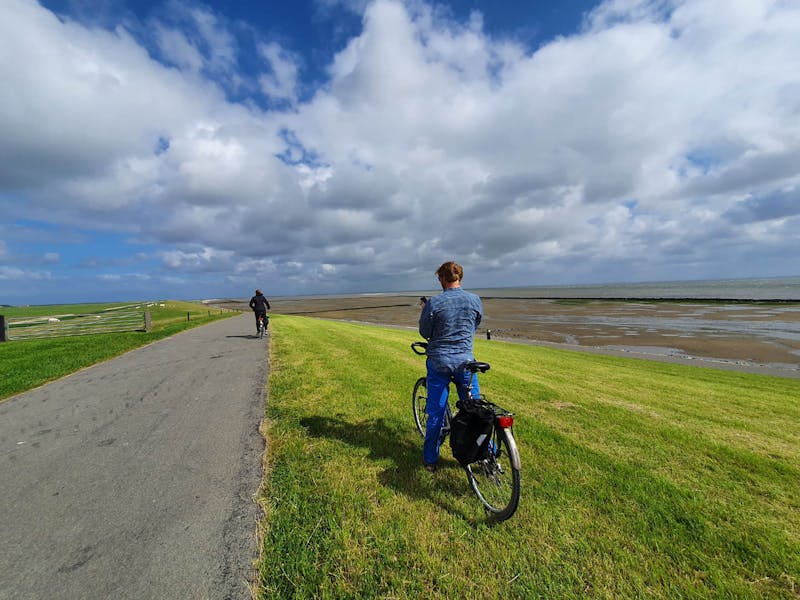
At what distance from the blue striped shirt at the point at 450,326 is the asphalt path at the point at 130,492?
2.75m

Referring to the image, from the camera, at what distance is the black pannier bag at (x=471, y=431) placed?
3.66 m

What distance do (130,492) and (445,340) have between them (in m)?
4.43

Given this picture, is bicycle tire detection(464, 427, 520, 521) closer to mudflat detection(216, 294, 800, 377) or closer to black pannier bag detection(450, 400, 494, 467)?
black pannier bag detection(450, 400, 494, 467)

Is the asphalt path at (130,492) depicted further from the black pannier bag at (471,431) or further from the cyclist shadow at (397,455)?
the black pannier bag at (471,431)

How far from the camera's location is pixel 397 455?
15.8 ft

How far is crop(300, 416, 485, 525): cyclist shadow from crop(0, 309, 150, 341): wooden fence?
22.0 m

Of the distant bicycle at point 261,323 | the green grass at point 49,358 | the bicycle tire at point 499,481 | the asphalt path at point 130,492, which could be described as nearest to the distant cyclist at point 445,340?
the bicycle tire at point 499,481

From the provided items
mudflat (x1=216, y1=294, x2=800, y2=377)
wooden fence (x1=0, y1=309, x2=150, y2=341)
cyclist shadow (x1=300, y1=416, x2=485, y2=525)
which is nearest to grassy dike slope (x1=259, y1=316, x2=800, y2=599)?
cyclist shadow (x1=300, y1=416, x2=485, y2=525)

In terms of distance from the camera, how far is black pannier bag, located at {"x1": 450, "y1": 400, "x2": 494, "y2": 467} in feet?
12.0

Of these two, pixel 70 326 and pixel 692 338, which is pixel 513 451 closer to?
pixel 70 326

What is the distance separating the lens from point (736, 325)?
118 feet

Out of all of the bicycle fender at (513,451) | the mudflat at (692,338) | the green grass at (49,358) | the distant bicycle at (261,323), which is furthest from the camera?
the mudflat at (692,338)

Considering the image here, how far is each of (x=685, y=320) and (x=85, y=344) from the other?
57367 mm

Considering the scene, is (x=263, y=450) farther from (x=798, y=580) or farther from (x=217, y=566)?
(x=798, y=580)
